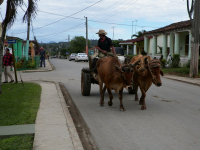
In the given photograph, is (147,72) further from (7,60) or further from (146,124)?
(7,60)

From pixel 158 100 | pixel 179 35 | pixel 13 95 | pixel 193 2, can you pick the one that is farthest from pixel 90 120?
pixel 179 35

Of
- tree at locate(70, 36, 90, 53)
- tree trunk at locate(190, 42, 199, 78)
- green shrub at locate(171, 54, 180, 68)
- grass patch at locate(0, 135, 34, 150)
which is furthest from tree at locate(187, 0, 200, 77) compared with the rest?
tree at locate(70, 36, 90, 53)

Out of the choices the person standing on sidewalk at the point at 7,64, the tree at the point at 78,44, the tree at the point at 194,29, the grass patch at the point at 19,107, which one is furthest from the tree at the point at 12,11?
the tree at the point at 78,44

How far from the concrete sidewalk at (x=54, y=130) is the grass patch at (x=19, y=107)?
0.24 meters

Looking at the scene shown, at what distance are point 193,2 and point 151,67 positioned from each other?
1232 centimetres

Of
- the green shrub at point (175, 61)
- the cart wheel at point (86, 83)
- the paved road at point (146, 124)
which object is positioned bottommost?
the paved road at point (146, 124)

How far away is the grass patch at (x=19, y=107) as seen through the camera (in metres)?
7.28

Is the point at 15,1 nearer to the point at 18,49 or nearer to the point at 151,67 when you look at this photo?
the point at 151,67

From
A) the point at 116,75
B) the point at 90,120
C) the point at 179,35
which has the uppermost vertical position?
the point at 179,35

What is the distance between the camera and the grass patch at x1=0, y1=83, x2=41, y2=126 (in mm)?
7275

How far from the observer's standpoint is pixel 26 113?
802 centimetres

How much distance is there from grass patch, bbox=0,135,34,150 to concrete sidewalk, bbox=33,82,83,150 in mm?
111

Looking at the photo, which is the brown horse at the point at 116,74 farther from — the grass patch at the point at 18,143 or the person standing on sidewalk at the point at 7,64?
the person standing on sidewalk at the point at 7,64

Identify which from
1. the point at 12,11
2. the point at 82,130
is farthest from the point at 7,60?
the point at 82,130
